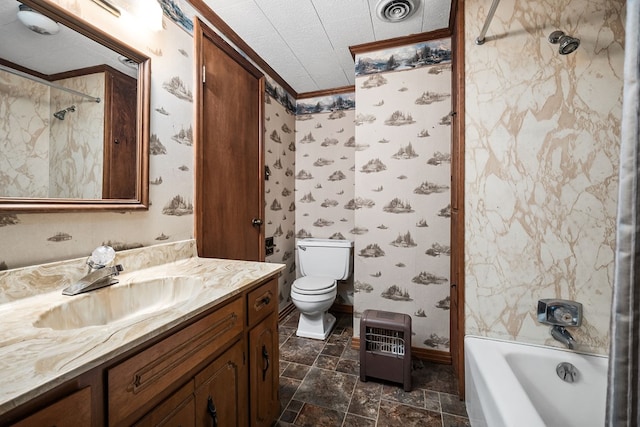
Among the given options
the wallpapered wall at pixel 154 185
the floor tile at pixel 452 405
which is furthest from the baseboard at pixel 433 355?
the wallpapered wall at pixel 154 185

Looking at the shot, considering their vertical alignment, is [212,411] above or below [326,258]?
below

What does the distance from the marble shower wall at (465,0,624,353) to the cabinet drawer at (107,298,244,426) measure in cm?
129

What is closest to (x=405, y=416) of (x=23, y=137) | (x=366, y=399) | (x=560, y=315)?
(x=366, y=399)

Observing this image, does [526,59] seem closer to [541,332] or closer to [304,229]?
[541,332]

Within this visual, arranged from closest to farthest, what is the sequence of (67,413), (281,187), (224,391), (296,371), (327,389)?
(67,413) → (224,391) → (327,389) → (296,371) → (281,187)

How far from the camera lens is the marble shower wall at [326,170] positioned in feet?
9.02

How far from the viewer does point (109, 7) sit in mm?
1101

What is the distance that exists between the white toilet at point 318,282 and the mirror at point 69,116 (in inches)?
52.4

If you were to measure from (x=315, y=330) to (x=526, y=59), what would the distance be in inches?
89.5

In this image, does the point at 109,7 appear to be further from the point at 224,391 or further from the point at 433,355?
the point at 433,355

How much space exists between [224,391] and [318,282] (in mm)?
1320

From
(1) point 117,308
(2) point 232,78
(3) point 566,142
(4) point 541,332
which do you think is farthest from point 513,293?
(2) point 232,78

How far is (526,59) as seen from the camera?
51.7 inches

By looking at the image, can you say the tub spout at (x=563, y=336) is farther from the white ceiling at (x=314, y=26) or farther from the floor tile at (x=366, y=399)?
the white ceiling at (x=314, y=26)
